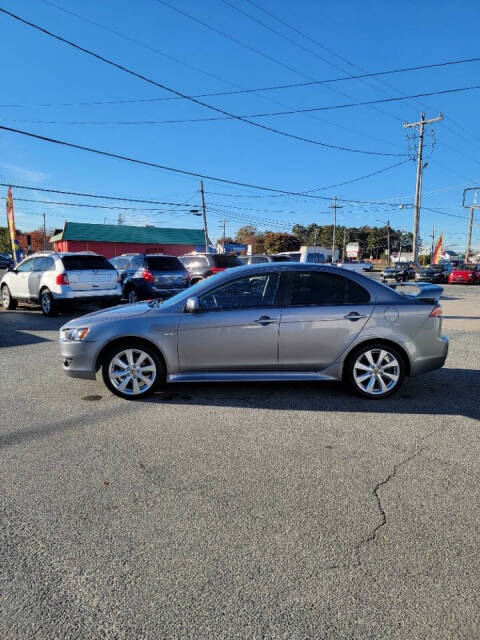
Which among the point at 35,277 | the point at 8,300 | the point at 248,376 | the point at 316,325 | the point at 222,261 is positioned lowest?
the point at 248,376

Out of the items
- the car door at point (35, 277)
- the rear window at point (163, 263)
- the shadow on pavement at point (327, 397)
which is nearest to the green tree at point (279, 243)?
the rear window at point (163, 263)

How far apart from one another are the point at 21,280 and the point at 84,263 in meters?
2.50

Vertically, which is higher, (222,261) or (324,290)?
(222,261)

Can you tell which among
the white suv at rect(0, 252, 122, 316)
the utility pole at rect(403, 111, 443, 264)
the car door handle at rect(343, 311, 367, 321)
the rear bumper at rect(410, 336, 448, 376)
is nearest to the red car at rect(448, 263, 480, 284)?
the utility pole at rect(403, 111, 443, 264)

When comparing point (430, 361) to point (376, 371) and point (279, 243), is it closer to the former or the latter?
point (376, 371)

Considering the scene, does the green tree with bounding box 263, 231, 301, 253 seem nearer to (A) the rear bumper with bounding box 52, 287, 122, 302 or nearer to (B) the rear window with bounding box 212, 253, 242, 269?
(B) the rear window with bounding box 212, 253, 242, 269

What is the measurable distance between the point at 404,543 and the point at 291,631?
0.95 metres

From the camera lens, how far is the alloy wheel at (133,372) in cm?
491

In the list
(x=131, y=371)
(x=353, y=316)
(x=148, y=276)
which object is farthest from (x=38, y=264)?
(x=353, y=316)

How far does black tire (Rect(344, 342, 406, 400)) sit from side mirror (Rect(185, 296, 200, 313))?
182 centimetres

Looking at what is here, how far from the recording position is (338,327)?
4883 mm

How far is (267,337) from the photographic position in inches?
190

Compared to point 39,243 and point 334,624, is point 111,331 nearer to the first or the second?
point 334,624

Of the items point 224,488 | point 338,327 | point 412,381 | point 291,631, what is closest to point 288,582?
point 291,631
